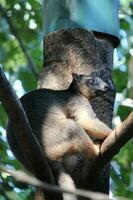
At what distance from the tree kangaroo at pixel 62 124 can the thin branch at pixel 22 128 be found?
0.34 metres

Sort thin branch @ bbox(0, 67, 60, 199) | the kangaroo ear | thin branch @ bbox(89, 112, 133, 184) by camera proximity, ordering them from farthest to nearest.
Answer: the kangaroo ear
thin branch @ bbox(89, 112, 133, 184)
thin branch @ bbox(0, 67, 60, 199)

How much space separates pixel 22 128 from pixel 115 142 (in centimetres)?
46

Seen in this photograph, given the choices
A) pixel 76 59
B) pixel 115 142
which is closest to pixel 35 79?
pixel 76 59

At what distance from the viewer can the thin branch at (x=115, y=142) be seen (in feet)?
7.67

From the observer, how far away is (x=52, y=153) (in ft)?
9.92

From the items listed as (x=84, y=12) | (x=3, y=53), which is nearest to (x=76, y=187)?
(x=84, y=12)

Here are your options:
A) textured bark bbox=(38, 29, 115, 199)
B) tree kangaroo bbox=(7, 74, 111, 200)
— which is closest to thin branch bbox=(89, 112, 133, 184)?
tree kangaroo bbox=(7, 74, 111, 200)

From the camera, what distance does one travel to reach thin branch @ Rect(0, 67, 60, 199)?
2172 mm

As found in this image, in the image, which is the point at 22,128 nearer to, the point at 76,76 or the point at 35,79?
the point at 76,76

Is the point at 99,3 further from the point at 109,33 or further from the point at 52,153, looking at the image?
the point at 52,153

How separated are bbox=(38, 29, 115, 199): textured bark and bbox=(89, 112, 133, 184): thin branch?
77 centimetres

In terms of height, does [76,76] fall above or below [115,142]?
below

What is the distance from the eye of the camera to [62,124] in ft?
10.4

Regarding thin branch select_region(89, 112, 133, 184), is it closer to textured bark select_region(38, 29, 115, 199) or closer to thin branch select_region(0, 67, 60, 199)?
thin branch select_region(0, 67, 60, 199)
